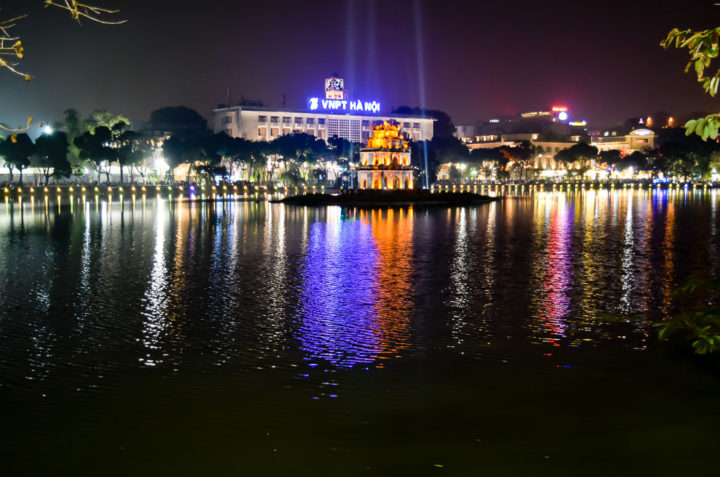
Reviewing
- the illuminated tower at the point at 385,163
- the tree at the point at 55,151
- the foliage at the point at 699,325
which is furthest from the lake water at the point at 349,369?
the tree at the point at 55,151

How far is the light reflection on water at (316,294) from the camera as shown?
56.4 feet

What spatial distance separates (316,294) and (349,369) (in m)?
9.17

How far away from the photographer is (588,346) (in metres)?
17.3

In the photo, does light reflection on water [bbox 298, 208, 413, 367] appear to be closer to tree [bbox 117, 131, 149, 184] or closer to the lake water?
the lake water

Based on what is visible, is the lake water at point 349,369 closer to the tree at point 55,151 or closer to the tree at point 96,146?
the tree at point 55,151

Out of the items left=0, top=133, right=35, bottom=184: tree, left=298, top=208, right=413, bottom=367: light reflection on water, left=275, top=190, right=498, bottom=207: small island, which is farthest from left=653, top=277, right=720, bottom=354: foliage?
left=0, top=133, right=35, bottom=184: tree

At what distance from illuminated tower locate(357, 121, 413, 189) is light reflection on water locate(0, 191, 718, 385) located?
58.7 m

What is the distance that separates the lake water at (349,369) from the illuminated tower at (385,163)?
74544 millimetres

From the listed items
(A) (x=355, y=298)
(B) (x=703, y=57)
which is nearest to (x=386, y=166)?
(A) (x=355, y=298)

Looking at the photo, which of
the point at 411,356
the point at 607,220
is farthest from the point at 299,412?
the point at 607,220

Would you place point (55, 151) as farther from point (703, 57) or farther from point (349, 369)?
point (703, 57)

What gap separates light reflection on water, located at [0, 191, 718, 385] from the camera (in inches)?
677

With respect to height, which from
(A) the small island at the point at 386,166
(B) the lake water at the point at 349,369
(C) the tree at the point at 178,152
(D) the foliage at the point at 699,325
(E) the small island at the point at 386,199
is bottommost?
(B) the lake water at the point at 349,369

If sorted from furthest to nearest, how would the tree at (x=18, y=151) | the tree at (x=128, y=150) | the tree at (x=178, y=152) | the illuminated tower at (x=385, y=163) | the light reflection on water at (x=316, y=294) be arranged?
the tree at (x=178, y=152) → the tree at (x=128, y=150) → the tree at (x=18, y=151) → the illuminated tower at (x=385, y=163) → the light reflection on water at (x=316, y=294)
